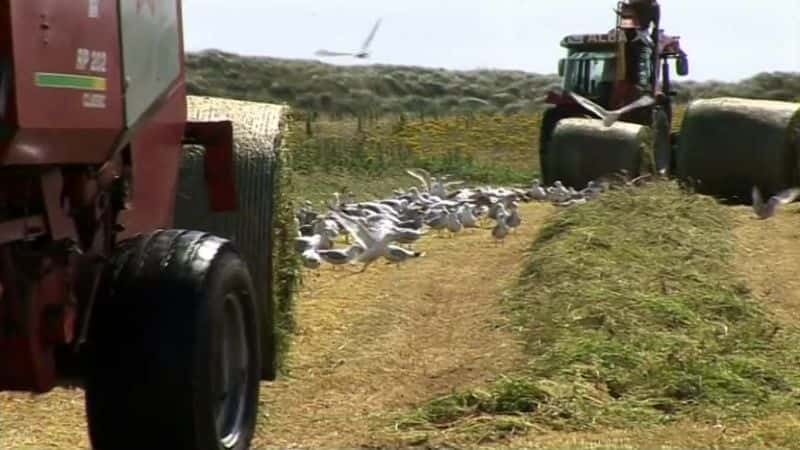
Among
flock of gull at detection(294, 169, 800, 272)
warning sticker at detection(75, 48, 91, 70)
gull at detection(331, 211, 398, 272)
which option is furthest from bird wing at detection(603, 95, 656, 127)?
warning sticker at detection(75, 48, 91, 70)

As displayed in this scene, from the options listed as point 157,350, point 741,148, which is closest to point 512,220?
point 741,148

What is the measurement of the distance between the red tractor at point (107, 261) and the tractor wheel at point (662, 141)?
20.3 meters

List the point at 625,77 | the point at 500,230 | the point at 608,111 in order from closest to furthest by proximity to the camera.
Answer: the point at 500,230
the point at 608,111
the point at 625,77

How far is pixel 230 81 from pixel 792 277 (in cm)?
3413

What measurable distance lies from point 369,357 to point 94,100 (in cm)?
454

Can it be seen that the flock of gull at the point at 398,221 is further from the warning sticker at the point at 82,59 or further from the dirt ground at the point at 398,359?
the warning sticker at the point at 82,59

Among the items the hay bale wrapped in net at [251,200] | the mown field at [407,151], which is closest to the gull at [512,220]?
the mown field at [407,151]

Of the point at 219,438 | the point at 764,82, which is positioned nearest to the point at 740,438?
the point at 219,438

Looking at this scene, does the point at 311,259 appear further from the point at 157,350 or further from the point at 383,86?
the point at 383,86

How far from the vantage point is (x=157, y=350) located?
555cm

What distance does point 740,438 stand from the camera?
7.10 metres

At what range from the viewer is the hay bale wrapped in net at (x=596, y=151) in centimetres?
2430

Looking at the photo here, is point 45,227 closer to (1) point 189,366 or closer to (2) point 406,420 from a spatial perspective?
(1) point 189,366

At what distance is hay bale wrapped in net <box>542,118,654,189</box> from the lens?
79.7 ft
